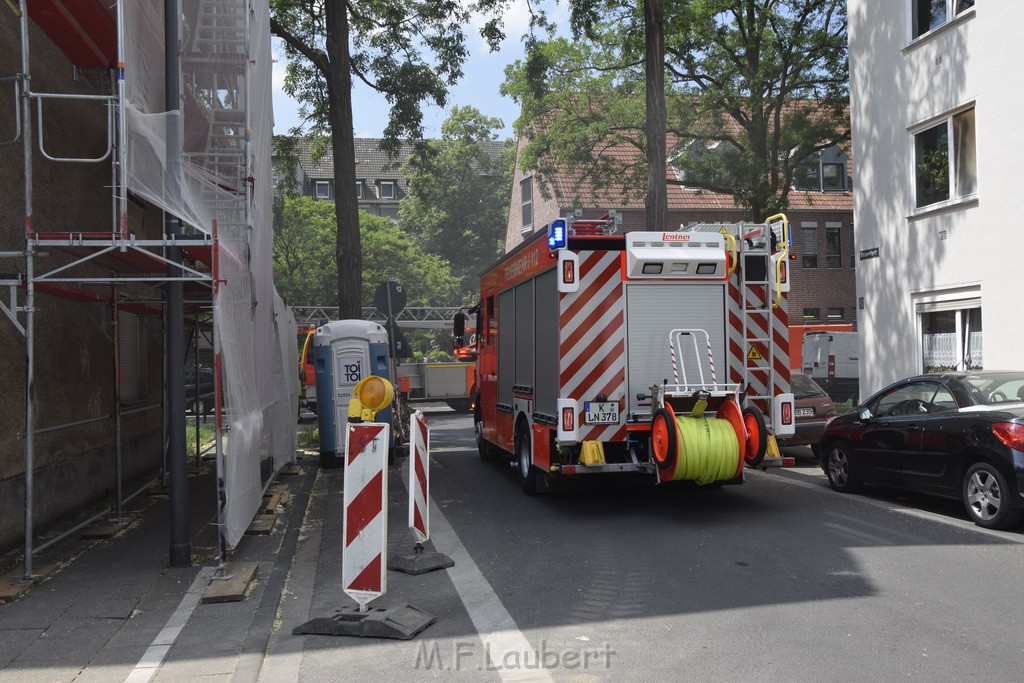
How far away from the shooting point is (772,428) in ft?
32.3

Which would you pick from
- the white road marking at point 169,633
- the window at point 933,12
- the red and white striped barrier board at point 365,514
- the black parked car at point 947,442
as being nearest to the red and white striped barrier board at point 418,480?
the red and white striped barrier board at point 365,514

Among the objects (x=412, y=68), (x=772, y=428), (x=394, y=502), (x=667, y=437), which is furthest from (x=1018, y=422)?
(x=412, y=68)

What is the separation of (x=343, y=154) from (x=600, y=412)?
Result: 10.5 metres

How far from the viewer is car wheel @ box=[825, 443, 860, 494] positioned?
10648 mm

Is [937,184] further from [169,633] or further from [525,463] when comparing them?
[169,633]

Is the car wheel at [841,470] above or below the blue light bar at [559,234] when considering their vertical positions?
below

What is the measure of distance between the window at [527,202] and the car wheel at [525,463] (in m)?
31.3

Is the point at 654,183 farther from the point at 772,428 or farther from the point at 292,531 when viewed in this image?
the point at 292,531

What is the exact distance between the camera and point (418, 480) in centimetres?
761

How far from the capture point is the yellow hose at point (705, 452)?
881 centimetres

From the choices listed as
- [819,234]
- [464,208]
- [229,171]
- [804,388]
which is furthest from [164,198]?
[464,208]

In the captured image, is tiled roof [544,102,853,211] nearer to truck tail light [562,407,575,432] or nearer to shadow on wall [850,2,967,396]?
shadow on wall [850,2,967,396]

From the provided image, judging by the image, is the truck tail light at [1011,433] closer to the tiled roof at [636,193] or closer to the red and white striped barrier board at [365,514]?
the red and white striped barrier board at [365,514]

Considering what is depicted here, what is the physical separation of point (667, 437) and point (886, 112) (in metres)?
10.6
